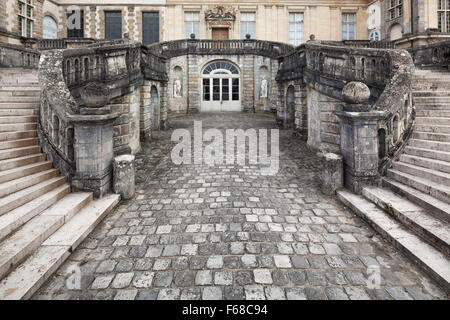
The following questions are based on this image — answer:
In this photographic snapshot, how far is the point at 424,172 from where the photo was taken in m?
4.89

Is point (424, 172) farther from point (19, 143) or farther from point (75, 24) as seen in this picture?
point (75, 24)

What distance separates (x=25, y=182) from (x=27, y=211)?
0.85 m

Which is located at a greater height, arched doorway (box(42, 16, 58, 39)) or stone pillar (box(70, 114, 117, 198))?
arched doorway (box(42, 16, 58, 39))

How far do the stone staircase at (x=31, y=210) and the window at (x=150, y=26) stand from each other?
2178 cm

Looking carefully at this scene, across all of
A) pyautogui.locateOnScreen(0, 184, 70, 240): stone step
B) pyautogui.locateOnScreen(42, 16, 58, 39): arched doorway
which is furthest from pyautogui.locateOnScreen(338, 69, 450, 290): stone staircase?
pyautogui.locateOnScreen(42, 16, 58, 39): arched doorway

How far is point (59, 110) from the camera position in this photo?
17.0 feet

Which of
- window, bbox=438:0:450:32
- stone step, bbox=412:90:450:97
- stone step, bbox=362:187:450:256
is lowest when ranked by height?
stone step, bbox=362:187:450:256

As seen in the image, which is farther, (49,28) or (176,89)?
(49,28)

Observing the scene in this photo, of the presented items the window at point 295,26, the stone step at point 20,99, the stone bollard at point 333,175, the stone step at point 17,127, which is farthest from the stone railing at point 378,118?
the window at point 295,26

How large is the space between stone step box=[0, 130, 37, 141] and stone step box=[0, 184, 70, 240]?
65.5 inches

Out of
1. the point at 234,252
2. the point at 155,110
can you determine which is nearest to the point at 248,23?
the point at 155,110

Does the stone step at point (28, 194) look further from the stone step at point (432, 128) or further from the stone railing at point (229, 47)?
the stone railing at point (229, 47)

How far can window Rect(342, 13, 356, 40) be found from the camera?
26.8 meters

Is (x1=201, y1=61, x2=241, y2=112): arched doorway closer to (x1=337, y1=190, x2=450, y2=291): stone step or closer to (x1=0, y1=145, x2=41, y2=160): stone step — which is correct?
(x1=0, y1=145, x2=41, y2=160): stone step
